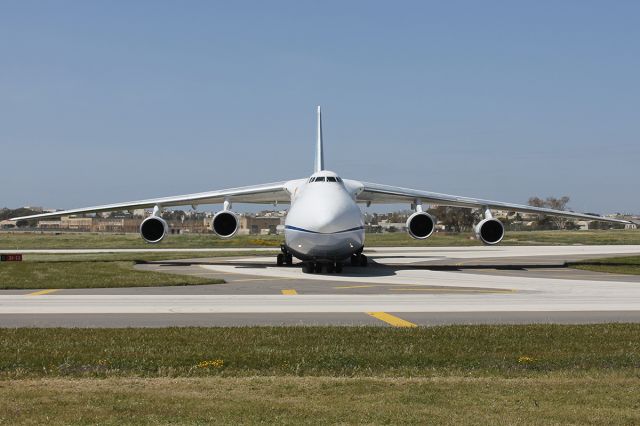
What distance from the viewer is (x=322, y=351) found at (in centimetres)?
1074

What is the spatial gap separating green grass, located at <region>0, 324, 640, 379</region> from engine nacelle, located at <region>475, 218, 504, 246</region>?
17502mm

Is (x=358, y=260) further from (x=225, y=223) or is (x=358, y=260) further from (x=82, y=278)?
(x=82, y=278)

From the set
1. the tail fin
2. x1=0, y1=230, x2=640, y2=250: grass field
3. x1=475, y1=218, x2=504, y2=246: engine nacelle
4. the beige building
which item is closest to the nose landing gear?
x1=475, y1=218, x2=504, y2=246: engine nacelle

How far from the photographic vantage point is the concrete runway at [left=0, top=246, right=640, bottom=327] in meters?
14.8

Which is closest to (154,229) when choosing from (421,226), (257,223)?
(421,226)

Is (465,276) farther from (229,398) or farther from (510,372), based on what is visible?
(229,398)

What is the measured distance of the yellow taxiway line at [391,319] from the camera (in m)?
14.1

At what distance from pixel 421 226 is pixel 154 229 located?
410 inches

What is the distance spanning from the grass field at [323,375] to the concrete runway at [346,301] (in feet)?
5.88

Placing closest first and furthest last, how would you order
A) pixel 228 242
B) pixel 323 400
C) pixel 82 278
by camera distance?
pixel 323 400
pixel 82 278
pixel 228 242

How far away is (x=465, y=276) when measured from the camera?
2728 cm

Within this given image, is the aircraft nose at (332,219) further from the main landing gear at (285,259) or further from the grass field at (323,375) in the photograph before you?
the grass field at (323,375)

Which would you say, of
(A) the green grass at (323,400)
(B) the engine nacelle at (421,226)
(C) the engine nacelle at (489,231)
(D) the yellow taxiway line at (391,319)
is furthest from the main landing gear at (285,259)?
(A) the green grass at (323,400)

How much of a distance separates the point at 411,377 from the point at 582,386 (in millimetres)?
1863
